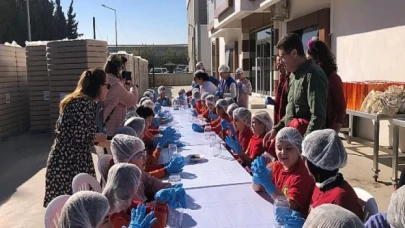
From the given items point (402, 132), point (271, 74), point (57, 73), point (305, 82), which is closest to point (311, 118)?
point (305, 82)

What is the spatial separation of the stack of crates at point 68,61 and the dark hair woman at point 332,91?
18.1ft

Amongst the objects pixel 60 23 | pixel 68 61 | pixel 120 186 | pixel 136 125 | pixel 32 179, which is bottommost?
pixel 32 179

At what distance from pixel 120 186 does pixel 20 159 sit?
227 inches

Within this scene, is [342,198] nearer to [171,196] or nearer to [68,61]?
[171,196]

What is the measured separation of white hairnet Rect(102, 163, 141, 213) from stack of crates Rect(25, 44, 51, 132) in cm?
774

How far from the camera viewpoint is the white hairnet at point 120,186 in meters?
1.84

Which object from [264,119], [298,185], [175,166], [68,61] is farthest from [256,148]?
[68,61]

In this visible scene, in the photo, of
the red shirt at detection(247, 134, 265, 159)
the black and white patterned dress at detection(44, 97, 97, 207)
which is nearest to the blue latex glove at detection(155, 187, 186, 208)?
the black and white patterned dress at detection(44, 97, 97, 207)

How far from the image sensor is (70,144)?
2.93m

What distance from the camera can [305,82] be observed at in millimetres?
2854

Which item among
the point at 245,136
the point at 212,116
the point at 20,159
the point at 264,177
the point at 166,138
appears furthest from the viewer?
the point at 20,159

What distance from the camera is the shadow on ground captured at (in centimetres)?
538

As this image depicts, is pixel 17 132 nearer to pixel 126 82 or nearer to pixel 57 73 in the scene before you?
pixel 57 73

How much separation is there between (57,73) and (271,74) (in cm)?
674
